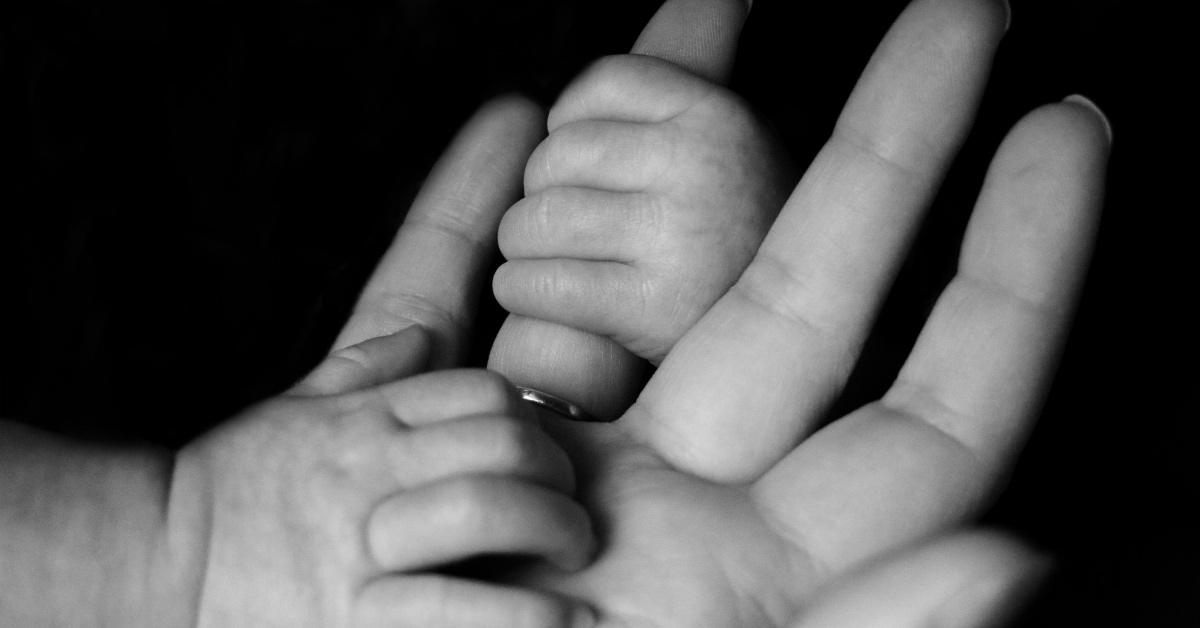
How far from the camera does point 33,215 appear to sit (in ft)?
1.61

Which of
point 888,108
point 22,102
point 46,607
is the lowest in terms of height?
point 46,607

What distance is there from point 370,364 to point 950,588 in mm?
280

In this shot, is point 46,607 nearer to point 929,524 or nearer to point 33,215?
point 33,215

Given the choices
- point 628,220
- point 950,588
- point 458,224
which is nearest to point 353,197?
point 458,224

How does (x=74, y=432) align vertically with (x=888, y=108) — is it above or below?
below

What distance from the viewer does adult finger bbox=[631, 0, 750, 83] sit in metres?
0.59

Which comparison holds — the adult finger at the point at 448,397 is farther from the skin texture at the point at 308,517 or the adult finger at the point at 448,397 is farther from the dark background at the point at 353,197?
the dark background at the point at 353,197

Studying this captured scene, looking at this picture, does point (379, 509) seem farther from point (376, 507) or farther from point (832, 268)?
point (832, 268)

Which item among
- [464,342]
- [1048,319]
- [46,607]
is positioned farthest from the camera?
[464,342]

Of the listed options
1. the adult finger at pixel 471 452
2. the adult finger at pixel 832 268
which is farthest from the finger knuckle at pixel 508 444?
the adult finger at pixel 832 268

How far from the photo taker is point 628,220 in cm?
54

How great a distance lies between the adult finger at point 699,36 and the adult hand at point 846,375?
4.3 inches

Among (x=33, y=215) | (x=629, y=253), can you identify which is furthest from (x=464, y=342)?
(x=33, y=215)

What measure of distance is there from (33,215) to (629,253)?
1.02 ft
